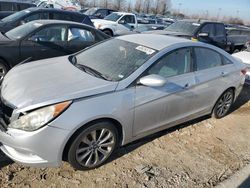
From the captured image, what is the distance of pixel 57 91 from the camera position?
3.20m

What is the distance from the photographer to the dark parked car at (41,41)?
610cm

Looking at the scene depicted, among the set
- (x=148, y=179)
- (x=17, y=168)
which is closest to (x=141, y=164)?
(x=148, y=179)

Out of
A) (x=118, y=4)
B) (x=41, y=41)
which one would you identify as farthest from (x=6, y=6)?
(x=118, y=4)

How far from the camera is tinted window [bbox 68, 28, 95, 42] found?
7.08m

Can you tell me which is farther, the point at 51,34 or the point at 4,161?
the point at 51,34

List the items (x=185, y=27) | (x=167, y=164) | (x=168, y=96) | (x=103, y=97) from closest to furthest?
(x=103, y=97)
(x=167, y=164)
(x=168, y=96)
(x=185, y=27)

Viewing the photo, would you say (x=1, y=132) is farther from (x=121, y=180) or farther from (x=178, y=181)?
(x=178, y=181)

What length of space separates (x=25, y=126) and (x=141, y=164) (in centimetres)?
152

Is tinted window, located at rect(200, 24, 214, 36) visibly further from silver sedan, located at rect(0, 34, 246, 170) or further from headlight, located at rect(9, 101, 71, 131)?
headlight, located at rect(9, 101, 71, 131)

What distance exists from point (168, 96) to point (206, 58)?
1.18 m

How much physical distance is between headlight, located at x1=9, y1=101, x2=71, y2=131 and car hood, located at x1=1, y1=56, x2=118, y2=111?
0.21ft

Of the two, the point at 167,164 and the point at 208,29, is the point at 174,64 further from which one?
the point at 208,29

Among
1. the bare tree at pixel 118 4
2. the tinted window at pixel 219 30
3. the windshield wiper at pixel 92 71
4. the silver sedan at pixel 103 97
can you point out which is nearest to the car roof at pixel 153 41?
the silver sedan at pixel 103 97

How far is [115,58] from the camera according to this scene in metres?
4.02
